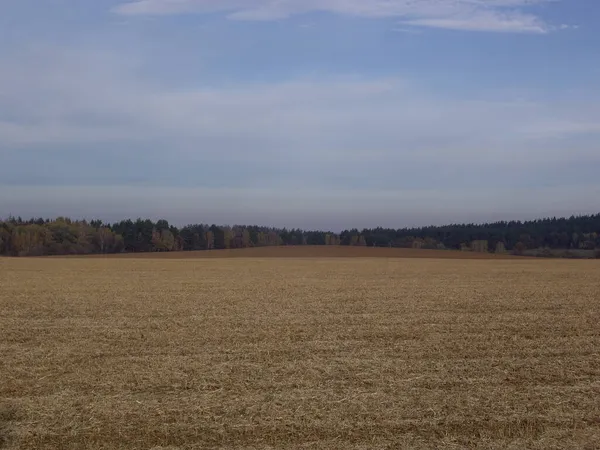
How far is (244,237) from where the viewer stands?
377ft

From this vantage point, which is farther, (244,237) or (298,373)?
(244,237)

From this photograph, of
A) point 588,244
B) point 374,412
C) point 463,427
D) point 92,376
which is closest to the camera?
point 463,427

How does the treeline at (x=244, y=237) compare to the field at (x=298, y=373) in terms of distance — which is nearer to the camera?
the field at (x=298, y=373)

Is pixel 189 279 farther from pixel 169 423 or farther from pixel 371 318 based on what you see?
pixel 169 423

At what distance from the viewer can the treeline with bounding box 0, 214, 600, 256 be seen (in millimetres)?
89125

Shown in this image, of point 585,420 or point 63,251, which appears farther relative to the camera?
point 63,251

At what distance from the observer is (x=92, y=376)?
11070 mm

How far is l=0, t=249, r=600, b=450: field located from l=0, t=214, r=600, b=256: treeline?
69.8 m

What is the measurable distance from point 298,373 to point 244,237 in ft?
342

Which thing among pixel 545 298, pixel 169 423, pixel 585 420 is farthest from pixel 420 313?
pixel 169 423

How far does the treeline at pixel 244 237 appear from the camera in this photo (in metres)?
89.1

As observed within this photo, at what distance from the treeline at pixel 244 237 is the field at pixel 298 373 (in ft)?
229

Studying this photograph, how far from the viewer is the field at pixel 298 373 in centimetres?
815

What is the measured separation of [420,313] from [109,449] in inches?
512
